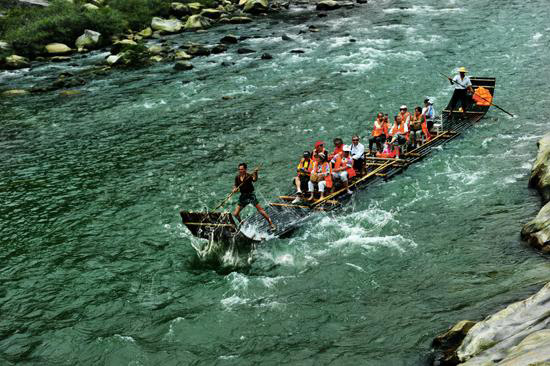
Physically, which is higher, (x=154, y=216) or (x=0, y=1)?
(x=0, y=1)

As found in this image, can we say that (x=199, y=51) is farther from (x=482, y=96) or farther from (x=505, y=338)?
(x=505, y=338)

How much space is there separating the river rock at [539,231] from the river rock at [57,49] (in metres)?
45.0

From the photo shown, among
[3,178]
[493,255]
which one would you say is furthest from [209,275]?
[3,178]

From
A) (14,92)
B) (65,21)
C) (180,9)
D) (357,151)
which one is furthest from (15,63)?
(357,151)

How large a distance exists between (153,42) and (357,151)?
116ft

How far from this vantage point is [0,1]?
5812 centimetres

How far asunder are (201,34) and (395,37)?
63.8 feet

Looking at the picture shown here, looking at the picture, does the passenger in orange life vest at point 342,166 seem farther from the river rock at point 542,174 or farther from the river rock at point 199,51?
the river rock at point 199,51

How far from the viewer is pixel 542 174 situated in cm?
1809

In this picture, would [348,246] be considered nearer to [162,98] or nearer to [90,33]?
[162,98]

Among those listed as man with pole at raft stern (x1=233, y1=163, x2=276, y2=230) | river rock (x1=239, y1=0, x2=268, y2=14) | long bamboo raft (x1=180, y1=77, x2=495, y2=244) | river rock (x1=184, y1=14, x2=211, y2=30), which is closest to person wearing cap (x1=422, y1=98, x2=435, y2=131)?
long bamboo raft (x1=180, y1=77, x2=495, y2=244)

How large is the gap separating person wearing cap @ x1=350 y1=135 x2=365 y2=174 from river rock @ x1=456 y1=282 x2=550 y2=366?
10.2m

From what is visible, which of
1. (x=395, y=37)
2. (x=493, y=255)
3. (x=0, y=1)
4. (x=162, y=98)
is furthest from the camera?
(x=0, y=1)

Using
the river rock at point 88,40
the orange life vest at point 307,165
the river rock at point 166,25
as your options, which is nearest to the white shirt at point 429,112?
the orange life vest at point 307,165
